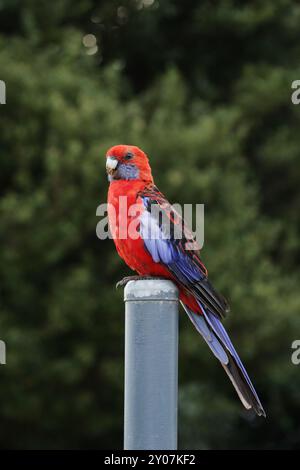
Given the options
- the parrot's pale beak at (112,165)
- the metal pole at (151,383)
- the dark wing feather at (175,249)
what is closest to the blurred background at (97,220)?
the parrot's pale beak at (112,165)

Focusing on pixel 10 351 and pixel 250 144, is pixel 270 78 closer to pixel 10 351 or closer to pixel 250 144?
pixel 250 144

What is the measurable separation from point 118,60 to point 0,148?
2.60 metres

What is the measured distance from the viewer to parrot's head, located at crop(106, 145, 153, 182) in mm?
4449

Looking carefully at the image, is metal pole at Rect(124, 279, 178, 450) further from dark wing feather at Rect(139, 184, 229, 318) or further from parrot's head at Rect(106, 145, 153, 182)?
parrot's head at Rect(106, 145, 153, 182)

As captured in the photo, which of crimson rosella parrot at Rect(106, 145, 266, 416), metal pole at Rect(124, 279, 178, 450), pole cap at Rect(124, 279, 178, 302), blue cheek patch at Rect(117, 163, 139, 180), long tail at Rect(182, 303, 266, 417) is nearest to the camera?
metal pole at Rect(124, 279, 178, 450)

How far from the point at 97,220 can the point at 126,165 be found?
453cm

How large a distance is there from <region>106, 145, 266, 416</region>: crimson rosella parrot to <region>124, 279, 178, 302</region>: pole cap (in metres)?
0.67

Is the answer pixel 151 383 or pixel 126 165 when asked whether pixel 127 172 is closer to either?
pixel 126 165

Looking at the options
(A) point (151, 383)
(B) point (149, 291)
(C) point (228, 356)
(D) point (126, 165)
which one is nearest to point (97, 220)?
(D) point (126, 165)

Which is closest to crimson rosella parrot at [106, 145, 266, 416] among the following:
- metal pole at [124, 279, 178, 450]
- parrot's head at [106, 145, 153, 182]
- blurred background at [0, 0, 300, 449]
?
parrot's head at [106, 145, 153, 182]

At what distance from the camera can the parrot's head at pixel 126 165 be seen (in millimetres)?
4449

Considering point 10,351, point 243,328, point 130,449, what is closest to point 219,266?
point 243,328

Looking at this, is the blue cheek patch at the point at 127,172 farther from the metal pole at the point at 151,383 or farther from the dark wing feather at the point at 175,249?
the metal pole at the point at 151,383

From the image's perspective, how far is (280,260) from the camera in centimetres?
1116
